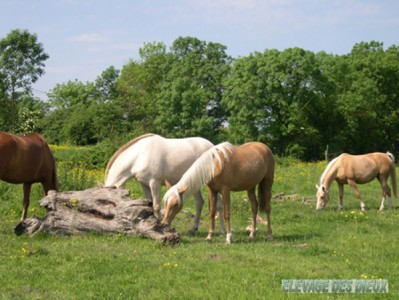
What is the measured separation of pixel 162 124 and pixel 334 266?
45.8 m

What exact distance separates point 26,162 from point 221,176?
4192 millimetres

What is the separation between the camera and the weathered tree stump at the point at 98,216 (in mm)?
9414

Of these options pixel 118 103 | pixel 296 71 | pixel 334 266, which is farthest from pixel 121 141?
pixel 118 103

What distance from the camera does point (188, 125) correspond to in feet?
168

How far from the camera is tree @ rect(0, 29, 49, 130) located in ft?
139

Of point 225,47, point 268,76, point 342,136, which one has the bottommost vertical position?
point 342,136

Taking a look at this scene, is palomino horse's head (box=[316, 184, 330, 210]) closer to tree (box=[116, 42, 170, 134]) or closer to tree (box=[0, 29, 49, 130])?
tree (box=[0, 29, 49, 130])

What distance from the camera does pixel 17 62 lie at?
4281cm

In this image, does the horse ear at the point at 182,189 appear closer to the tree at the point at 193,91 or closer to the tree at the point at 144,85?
the tree at the point at 193,91

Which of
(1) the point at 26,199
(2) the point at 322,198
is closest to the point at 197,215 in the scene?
(1) the point at 26,199

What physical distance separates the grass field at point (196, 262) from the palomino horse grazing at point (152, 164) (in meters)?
1.22

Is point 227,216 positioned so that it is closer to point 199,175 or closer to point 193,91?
point 199,175

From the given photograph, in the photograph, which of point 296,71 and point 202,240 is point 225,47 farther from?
point 202,240

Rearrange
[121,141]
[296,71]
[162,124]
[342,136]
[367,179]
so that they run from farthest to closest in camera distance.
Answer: [162,124] < [342,136] < [296,71] < [121,141] < [367,179]
